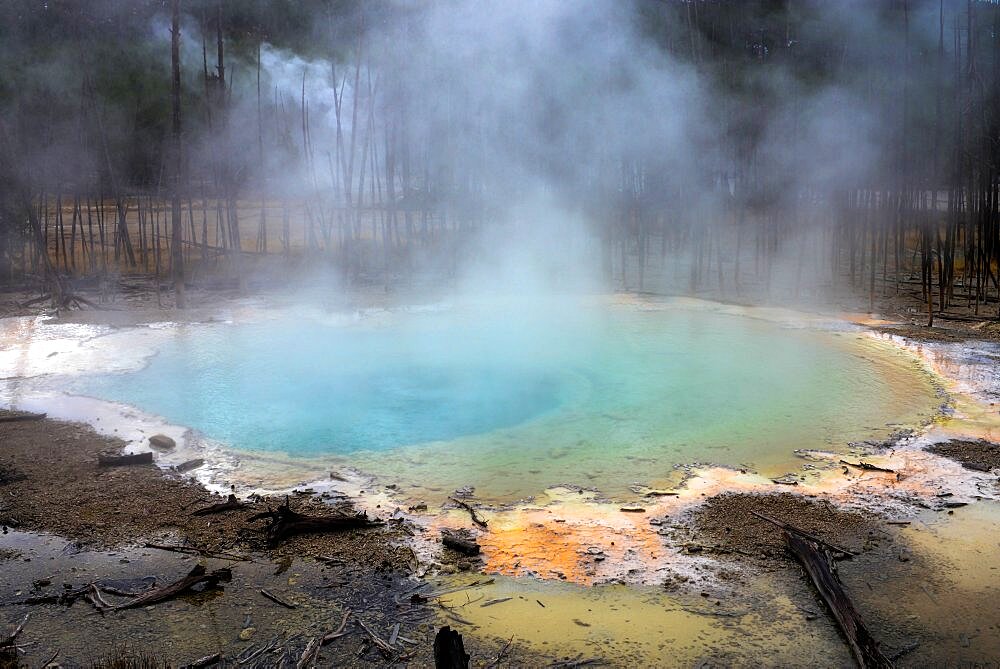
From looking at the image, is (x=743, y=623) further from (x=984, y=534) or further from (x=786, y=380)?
(x=786, y=380)

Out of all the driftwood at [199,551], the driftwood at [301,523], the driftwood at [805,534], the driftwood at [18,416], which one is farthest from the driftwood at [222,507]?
the driftwood at [805,534]

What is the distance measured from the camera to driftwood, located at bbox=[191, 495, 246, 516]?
3.77 meters

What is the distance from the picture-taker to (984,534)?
3539 mm

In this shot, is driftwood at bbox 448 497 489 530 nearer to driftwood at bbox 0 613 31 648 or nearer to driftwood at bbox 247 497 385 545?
driftwood at bbox 247 497 385 545

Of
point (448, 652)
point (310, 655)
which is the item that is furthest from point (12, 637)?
point (448, 652)

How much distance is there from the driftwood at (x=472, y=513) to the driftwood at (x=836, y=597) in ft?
4.51

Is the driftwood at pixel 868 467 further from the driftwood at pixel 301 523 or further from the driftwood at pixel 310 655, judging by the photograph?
the driftwood at pixel 310 655

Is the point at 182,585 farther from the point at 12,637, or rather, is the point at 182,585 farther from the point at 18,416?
the point at 18,416

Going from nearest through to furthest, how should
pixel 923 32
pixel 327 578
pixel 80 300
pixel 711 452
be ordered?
1. pixel 327 578
2. pixel 711 452
3. pixel 80 300
4. pixel 923 32

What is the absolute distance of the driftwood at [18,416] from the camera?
5.16 metres

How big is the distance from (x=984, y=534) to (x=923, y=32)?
482 inches

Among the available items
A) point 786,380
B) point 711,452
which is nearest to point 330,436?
point 711,452

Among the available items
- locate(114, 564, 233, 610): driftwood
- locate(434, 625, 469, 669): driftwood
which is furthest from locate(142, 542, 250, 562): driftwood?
locate(434, 625, 469, 669): driftwood

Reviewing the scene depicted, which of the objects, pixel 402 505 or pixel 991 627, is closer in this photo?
pixel 991 627
